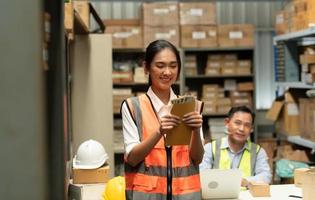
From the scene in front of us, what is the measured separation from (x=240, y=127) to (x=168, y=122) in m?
1.80

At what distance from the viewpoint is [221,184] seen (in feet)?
8.52

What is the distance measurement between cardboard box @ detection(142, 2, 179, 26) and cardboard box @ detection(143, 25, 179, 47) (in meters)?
0.05

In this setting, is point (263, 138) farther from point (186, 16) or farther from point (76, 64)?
point (76, 64)

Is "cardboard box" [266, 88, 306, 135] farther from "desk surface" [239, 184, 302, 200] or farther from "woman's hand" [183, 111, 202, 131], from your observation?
"woman's hand" [183, 111, 202, 131]

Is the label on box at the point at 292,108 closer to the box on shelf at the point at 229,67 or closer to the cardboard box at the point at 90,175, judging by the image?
the box on shelf at the point at 229,67

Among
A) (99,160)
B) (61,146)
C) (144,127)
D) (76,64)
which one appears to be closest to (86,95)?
(76,64)

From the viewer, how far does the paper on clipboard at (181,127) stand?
1.72m

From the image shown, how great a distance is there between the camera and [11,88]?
1.73 feet

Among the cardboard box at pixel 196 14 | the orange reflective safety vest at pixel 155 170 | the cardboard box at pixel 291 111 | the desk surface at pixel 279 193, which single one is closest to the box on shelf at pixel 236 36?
the cardboard box at pixel 196 14

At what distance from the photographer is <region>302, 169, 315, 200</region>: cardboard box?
8.02ft

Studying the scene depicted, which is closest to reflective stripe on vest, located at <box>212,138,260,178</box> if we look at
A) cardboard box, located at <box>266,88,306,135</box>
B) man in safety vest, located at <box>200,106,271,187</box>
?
man in safety vest, located at <box>200,106,271,187</box>

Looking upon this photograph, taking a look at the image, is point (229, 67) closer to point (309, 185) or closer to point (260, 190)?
point (260, 190)

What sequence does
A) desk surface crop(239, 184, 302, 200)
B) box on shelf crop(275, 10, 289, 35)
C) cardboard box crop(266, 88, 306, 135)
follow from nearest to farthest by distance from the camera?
desk surface crop(239, 184, 302, 200)
cardboard box crop(266, 88, 306, 135)
box on shelf crop(275, 10, 289, 35)

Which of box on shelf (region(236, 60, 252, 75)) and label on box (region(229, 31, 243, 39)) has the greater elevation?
label on box (region(229, 31, 243, 39))
